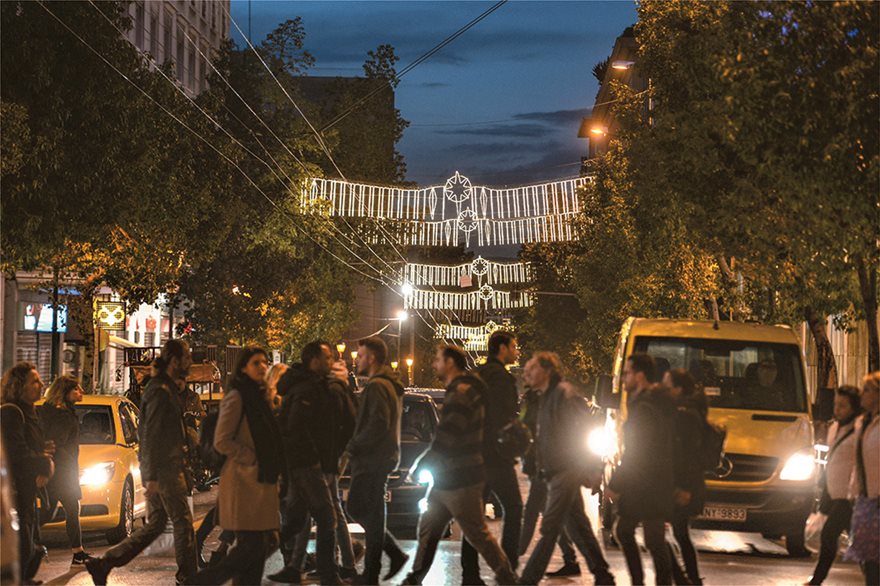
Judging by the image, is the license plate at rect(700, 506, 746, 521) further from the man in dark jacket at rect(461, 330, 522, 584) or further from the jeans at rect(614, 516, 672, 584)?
the jeans at rect(614, 516, 672, 584)

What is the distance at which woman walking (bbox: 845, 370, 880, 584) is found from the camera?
36.0 feet

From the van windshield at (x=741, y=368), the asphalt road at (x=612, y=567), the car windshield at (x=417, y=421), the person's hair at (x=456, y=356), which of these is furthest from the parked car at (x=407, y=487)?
the person's hair at (x=456, y=356)

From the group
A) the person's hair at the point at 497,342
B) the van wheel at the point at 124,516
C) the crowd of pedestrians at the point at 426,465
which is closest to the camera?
the crowd of pedestrians at the point at 426,465

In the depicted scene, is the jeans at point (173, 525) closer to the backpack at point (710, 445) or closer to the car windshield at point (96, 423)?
the backpack at point (710, 445)

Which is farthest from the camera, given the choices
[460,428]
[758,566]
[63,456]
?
[758,566]

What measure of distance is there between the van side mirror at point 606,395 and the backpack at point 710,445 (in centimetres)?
339

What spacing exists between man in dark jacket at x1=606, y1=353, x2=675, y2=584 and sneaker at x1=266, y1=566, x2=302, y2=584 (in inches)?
111

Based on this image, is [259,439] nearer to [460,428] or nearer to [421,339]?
[460,428]

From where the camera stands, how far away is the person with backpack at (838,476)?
1248 cm

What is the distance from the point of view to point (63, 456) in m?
13.8

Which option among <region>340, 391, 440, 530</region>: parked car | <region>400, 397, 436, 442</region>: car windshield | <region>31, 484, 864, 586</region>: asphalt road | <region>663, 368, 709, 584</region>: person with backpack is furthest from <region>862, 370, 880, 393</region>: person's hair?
<region>400, 397, 436, 442</region>: car windshield

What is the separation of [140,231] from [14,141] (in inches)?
335

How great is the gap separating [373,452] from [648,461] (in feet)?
7.20

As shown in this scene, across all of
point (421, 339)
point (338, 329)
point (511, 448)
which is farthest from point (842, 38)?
point (421, 339)
